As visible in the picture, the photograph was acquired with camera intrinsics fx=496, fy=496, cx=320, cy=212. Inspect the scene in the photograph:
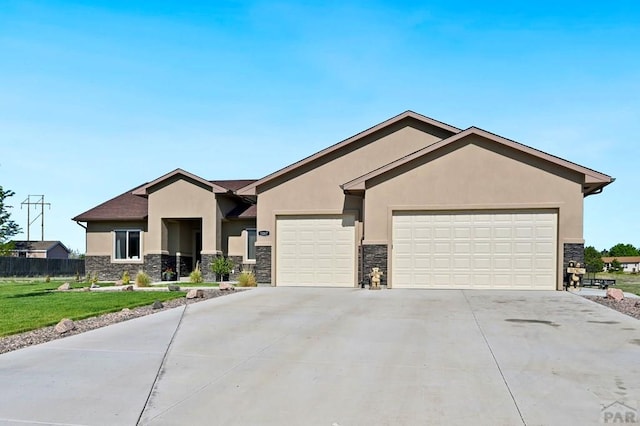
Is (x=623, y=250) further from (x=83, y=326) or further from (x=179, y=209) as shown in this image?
(x=83, y=326)

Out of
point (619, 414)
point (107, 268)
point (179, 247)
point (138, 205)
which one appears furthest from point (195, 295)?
point (138, 205)

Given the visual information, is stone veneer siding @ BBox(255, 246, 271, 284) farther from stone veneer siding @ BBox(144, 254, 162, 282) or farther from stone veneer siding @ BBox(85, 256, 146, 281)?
stone veneer siding @ BBox(85, 256, 146, 281)

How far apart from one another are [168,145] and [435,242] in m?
12.6

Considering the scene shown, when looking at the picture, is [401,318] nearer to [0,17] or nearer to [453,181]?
[453,181]

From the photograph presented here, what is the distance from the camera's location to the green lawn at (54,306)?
414 inches

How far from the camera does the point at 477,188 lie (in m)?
16.9

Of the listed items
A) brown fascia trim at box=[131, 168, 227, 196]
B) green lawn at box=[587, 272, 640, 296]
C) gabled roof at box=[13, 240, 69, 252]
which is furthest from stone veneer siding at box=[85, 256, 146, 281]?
gabled roof at box=[13, 240, 69, 252]

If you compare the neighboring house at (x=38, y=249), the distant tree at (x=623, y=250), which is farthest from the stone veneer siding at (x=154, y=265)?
the distant tree at (x=623, y=250)

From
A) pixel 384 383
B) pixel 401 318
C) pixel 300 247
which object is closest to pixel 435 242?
pixel 300 247

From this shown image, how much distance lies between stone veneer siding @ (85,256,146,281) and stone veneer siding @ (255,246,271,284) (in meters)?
9.28

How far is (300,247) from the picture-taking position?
757 inches

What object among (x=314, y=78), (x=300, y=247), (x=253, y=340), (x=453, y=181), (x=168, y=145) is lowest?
(x=253, y=340)

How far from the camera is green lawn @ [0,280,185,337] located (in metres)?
10.5

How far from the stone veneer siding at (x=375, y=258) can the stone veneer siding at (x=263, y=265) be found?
3.95 meters
